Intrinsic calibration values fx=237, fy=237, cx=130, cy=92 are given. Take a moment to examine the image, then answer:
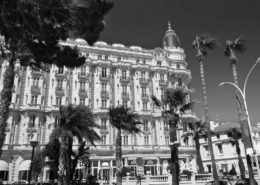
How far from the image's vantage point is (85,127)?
2136 cm

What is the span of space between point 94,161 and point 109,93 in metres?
12.9

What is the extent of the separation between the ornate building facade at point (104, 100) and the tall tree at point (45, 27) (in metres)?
24.2

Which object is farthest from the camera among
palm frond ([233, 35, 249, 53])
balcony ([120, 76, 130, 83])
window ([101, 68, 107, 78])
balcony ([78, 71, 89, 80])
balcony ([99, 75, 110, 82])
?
balcony ([120, 76, 130, 83])

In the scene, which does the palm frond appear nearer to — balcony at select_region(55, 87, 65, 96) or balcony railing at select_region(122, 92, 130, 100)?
balcony railing at select_region(122, 92, 130, 100)

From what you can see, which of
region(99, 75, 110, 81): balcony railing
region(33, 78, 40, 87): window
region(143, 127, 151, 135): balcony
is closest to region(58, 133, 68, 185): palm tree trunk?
region(33, 78, 40, 87): window

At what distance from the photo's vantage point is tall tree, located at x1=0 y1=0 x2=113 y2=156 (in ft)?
37.6

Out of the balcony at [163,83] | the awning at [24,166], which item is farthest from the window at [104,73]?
the awning at [24,166]

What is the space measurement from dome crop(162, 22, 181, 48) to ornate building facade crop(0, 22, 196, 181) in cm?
467

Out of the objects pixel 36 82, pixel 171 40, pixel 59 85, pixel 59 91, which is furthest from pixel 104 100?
pixel 171 40

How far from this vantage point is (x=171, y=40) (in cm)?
5762

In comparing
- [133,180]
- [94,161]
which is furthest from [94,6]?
[94,161]

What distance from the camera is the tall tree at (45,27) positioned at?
11.5m

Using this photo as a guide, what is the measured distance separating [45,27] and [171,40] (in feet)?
158

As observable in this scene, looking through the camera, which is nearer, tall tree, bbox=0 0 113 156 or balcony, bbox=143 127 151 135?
tall tree, bbox=0 0 113 156
